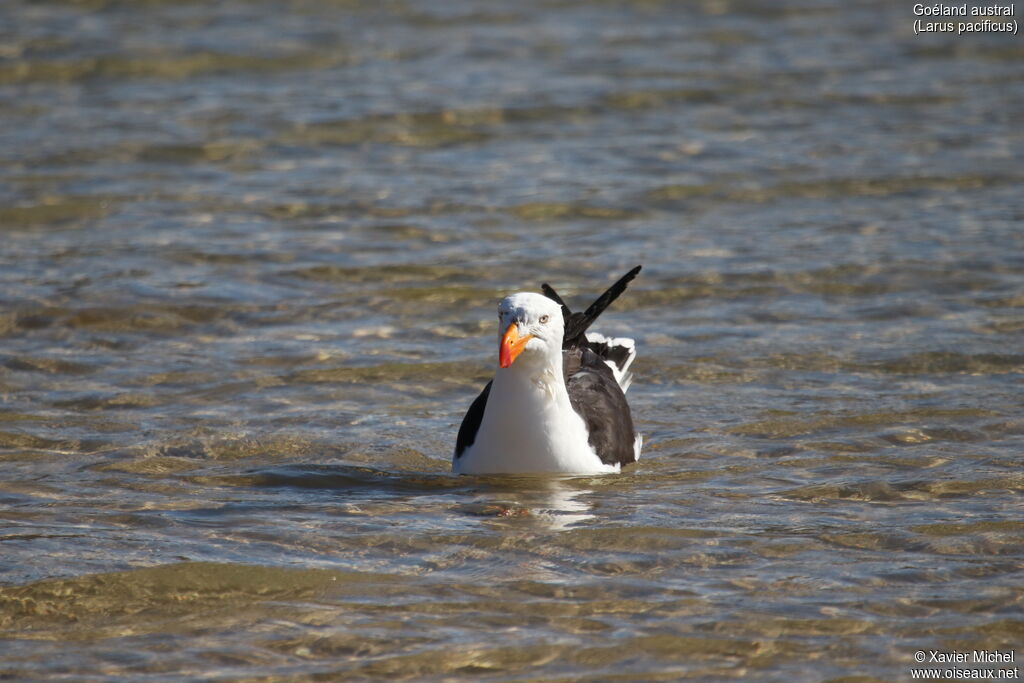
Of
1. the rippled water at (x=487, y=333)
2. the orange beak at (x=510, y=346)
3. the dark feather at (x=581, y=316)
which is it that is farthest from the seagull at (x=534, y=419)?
the dark feather at (x=581, y=316)

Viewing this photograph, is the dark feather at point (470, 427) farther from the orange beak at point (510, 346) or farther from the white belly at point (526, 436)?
the orange beak at point (510, 346)

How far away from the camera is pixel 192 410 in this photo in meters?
9.27

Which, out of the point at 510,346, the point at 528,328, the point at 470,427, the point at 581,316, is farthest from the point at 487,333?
the point at 510,346

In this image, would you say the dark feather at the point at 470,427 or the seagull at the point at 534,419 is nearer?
the seagull at the point at 534,419

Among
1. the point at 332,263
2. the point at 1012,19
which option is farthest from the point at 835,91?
the point at 332,263

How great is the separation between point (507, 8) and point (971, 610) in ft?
54.0

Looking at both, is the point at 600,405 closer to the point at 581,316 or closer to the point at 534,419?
the point at 534,419

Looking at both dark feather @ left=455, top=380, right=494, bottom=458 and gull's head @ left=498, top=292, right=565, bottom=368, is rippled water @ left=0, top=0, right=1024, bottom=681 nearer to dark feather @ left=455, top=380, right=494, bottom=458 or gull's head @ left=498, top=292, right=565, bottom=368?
dark feather @ left=455, top=380, right=494, bottom=458

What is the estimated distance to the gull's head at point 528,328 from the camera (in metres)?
7.46

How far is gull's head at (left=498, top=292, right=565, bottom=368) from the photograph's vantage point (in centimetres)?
746

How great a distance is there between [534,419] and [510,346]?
567mm

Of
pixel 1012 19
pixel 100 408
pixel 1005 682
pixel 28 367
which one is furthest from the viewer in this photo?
pixel 1012 19

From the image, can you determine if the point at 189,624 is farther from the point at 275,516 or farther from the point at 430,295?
the point at 430,295

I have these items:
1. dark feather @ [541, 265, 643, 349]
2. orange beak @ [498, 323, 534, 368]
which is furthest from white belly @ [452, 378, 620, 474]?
dark feather @ [541, 265, 643, 349]
